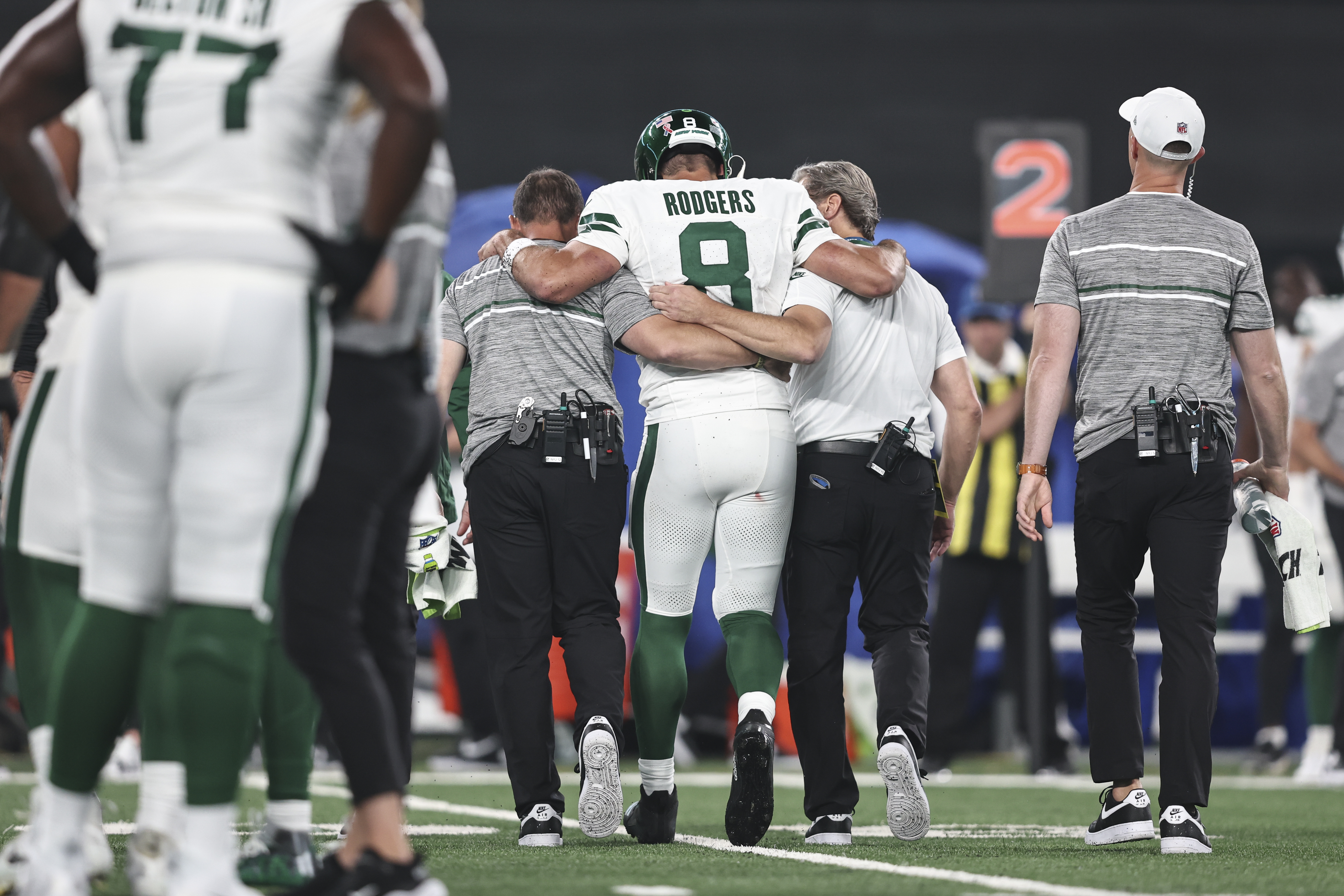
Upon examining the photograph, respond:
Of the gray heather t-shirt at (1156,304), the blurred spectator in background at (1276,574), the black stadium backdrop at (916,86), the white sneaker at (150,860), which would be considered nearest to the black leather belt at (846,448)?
the gray heather t-shirt at (1156,304)

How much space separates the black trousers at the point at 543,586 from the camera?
520 centimetres

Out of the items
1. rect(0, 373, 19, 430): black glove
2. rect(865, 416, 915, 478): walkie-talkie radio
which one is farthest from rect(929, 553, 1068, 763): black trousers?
rect(0, 373, 19, 430): black glove

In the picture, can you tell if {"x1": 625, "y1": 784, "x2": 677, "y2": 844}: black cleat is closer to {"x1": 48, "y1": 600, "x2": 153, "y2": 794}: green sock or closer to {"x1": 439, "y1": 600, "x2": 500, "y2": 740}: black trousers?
{"x1": 48, "y1": 600, "x2": 153, "y2": 794}: green sock

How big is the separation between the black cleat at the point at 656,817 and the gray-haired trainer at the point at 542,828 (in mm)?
228

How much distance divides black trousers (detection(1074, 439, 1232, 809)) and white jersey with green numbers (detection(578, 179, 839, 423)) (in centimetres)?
92

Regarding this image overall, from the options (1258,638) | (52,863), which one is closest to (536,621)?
(52,863)

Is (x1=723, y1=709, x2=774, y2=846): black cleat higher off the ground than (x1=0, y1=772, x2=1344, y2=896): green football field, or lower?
higher

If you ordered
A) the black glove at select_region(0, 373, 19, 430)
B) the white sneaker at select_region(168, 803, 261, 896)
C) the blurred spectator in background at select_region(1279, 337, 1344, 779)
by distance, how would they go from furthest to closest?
the blurred spectator in background at select_region(1279, 337, 1344, 779) → the black glove at select_region(0, 373, 19, 430) → the white sneaker at select_region(168, 803, 261, 896)

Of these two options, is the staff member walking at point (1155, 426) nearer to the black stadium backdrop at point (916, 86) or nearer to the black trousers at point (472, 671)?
the black trousers at point (472, 671)

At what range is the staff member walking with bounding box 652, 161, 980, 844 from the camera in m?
5.16

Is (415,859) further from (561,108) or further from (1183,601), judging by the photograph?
(561,108)

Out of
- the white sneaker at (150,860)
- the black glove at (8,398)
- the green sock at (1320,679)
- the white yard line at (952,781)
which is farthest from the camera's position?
the green sock at (1320,679)

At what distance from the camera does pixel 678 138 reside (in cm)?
536

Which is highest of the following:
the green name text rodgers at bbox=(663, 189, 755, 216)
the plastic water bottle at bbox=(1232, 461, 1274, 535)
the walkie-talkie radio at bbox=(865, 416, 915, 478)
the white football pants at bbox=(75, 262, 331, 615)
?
the green name text rodgers at bbox=(663, 189, 755, 216)
